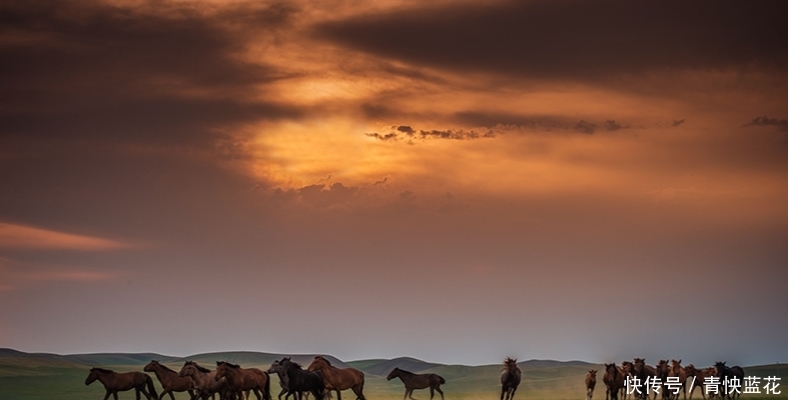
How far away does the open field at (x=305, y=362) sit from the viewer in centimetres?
8938

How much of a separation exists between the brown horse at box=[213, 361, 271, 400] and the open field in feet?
95.4

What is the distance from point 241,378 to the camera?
161ft

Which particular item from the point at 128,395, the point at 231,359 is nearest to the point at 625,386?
the point at 128,395

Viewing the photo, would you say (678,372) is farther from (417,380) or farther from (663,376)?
(417,380)

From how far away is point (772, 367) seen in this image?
166m

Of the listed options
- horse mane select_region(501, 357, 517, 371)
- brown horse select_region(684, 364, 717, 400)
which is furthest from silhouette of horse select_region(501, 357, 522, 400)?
brown horse select_region(684, 364, 717, 400)

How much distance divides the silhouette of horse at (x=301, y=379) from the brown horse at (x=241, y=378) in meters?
2.67

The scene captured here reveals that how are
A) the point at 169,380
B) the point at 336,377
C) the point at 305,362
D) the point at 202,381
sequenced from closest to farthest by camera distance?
the point at 202,381 < the point at 336,377 < the point at 169,380 < the point at 305,362

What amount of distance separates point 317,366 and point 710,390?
28.6 m

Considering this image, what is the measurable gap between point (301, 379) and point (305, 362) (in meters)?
151

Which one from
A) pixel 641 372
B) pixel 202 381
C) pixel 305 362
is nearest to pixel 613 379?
pixel 641 372

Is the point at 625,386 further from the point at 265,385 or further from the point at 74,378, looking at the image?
the point at 74,378

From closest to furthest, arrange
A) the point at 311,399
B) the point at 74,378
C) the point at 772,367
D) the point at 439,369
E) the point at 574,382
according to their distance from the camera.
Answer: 1. the point at 311,399
2. the point at 74,378
3. the point at 574,382
4. the point at 772,367
5. the point at 439,369

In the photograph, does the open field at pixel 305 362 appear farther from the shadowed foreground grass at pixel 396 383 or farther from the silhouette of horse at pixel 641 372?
the silhouette of horse at pixel 641 372
